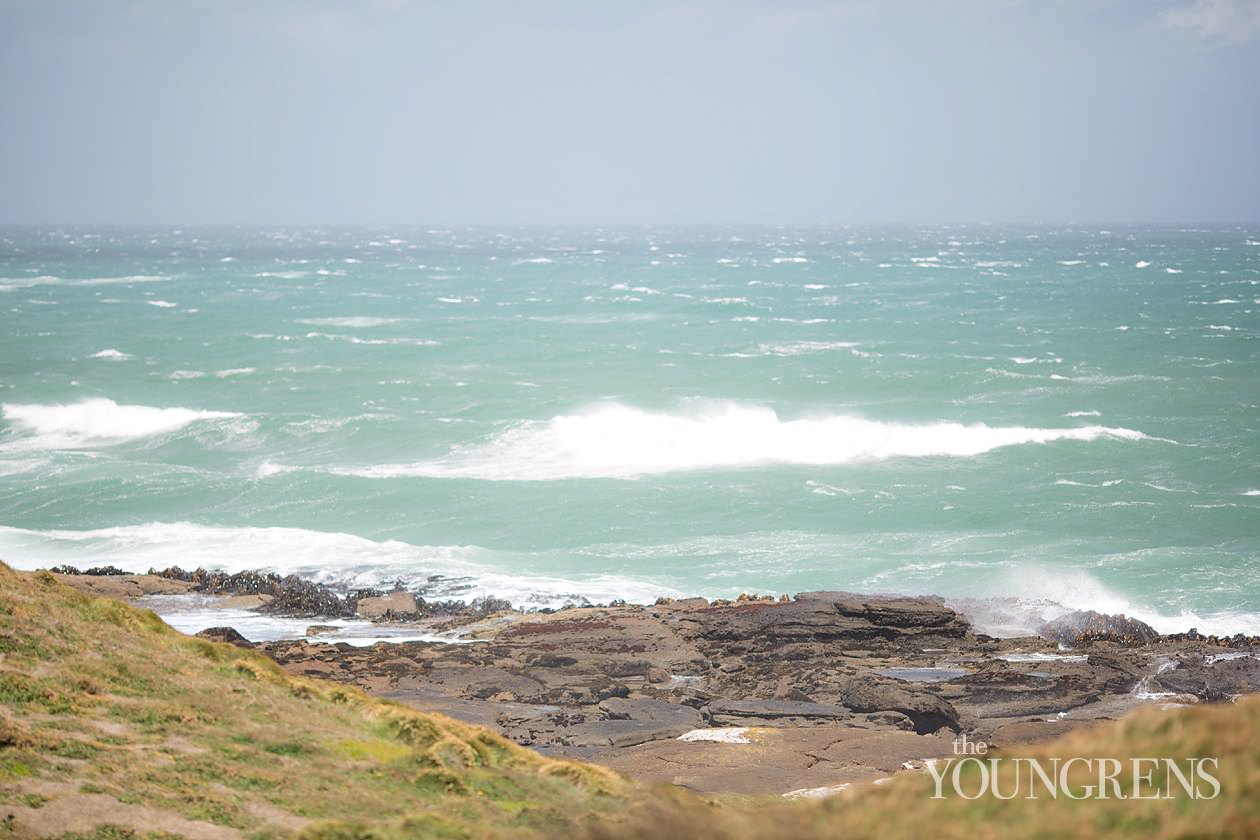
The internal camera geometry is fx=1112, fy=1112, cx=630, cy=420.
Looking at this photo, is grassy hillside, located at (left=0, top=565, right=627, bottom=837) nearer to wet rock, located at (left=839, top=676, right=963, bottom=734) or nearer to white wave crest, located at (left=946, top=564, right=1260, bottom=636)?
wet rock, located at (left=839, top=676, right=963, bottom=734)

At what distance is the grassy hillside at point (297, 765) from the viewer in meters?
7.05

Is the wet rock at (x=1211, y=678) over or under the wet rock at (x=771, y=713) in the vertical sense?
under

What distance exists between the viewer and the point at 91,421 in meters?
53.2

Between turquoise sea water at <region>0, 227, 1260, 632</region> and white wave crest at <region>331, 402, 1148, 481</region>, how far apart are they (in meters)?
0.21

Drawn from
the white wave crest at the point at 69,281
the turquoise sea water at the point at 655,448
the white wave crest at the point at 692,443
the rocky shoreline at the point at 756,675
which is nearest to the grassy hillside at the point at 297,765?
the rocky shoreline at the point at 756,675

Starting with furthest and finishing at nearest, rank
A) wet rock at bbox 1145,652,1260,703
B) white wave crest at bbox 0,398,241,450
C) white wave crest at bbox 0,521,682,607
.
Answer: white wave crest at bbox 0,398,241,450, white wave crest at bbox 0,521,682,607, wet rock at bbox 1145,652,1260,703

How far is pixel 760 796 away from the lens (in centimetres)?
1591

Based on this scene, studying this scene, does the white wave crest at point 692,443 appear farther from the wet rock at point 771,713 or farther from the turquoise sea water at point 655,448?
the wet rock at point 771,713

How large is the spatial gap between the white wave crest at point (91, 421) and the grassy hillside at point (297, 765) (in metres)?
38.0

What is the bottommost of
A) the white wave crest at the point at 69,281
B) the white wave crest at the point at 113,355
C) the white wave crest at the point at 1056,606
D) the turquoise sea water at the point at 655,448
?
the white wave crest at the point at 1056,606

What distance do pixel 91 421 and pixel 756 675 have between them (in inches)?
1629

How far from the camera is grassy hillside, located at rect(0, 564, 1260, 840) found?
23.1 feet

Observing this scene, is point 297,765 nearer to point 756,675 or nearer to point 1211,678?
point 756,675

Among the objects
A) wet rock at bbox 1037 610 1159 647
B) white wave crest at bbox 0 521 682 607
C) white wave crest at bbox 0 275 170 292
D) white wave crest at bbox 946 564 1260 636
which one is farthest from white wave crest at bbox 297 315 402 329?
wet rock at bbox 1037 610 1159 647
